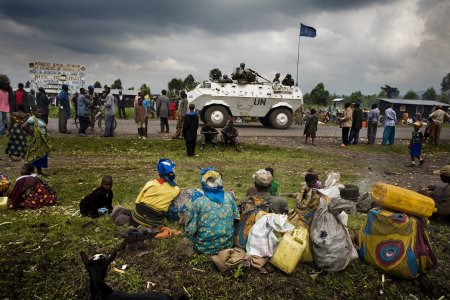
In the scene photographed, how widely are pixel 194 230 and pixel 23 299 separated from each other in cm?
193

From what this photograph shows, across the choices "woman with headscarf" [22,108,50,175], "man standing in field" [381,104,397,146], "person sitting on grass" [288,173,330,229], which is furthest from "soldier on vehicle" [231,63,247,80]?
"person sitting on grass" [288,173,330,229]

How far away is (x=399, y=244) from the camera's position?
12.8 ft

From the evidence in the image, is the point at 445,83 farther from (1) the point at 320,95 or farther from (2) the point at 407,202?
(2) the point at 407,202

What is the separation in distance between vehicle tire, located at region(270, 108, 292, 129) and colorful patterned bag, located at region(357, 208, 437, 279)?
1352cm

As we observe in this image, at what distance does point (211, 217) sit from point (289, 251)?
1.01 m

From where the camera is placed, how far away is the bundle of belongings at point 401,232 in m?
3.89

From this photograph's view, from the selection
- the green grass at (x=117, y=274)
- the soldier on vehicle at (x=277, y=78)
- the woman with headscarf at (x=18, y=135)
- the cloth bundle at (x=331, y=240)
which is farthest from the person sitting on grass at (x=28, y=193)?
the soldier on vehicle at (x=277, y=78)

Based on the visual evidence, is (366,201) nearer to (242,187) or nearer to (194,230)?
(242,187)

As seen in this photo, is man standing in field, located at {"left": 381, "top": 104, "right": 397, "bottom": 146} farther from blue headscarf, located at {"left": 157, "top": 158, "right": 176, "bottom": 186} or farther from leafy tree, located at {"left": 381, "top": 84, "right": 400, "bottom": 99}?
leafy tree, located at {"left": 381, "top": 84, "right": 400, "bottom": 99}

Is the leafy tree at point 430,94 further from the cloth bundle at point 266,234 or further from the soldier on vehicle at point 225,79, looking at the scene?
the cloth bundle at point 266,234

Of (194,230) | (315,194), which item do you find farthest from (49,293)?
(315,194)

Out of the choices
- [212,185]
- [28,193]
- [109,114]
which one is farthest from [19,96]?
[212,185]

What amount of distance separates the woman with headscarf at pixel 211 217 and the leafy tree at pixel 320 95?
4216 centimetres

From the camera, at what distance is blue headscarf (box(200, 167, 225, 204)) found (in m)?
4.07
